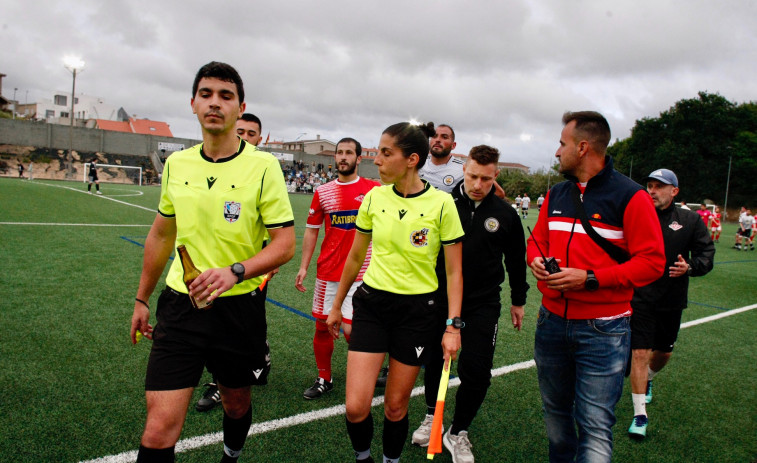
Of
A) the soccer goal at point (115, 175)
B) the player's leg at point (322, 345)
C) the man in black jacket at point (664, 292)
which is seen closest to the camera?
the man in black jacket at point (664, 292)

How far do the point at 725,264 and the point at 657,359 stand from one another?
1539 cm

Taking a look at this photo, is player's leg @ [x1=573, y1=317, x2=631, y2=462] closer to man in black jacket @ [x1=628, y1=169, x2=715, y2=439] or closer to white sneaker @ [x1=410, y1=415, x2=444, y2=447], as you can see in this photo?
white sneaker @ [x1=410, y1=415, x2=444, y2=447]

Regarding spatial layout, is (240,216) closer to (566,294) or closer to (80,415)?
(566,294)

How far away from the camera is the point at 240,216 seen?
8.21 ft

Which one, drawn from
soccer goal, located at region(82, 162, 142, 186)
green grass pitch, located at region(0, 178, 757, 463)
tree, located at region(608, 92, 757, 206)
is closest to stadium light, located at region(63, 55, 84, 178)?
soccer goal, located at region(82, 162, 142, 186)

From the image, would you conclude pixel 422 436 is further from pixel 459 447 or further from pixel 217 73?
pixel 217 73

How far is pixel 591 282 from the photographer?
2.59 m

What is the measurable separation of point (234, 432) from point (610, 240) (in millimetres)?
2459

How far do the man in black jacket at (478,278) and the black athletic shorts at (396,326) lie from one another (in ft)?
1.88

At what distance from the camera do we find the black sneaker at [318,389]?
4.34 meters

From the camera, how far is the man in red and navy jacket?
101 inches

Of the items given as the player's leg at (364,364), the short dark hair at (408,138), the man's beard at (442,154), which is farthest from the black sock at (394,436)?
the man's beard at (442,154)

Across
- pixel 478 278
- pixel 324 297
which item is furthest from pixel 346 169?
pixel 478 278

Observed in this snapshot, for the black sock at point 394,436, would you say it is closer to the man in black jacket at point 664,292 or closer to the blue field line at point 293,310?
the man in black jacket at point 664,292
